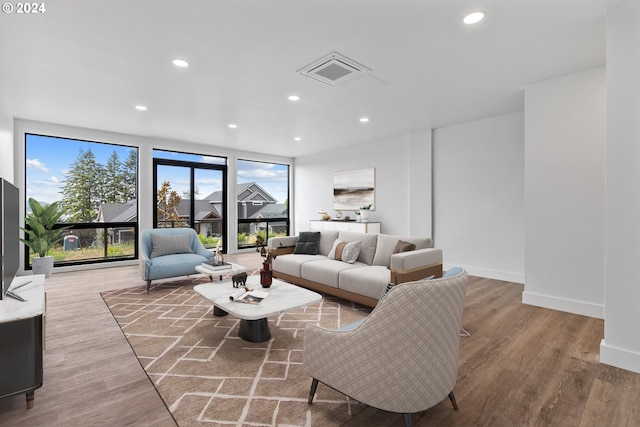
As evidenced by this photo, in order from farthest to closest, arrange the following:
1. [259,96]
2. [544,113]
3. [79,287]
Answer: [79,287], [259,96], [544,113]

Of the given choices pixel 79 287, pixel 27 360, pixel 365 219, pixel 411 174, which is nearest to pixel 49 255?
pixel 79 287

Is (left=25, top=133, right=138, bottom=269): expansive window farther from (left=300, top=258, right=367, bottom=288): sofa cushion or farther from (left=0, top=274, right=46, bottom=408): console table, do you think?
(left=0, top=274, right=46, bottom=408): console table

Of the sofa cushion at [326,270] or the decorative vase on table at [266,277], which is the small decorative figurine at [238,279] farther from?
the sofa cushion at [326,270]

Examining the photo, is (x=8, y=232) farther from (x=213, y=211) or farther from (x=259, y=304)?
(x=213, y=211)

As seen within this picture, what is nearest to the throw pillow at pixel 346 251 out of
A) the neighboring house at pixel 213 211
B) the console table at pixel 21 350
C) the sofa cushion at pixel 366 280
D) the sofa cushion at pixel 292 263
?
the sofa cushion at pixel 292 263

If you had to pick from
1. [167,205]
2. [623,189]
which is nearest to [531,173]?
[623,189]

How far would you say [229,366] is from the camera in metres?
2.28

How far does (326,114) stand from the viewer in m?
4.83

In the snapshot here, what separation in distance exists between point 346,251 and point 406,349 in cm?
278

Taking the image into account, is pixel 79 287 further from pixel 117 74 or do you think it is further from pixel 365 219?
pixel 365 219

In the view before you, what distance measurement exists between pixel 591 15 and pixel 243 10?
2.72 meters

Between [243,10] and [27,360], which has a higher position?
[243,10]

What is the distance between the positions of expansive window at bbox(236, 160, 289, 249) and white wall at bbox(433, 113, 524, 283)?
4.50 metres

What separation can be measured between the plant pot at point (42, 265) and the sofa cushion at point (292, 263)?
3836mm
